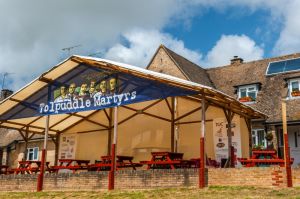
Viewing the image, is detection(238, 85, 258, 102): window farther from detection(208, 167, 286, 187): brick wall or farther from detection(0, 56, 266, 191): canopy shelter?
detection(208, 167, 286, 187): brick wall

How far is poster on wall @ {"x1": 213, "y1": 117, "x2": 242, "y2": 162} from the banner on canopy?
186 inches

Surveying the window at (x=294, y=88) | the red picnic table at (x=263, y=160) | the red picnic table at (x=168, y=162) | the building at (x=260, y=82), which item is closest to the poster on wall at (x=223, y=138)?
the red picnic table at (x=168, y=162)

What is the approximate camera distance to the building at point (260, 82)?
22875 millimetres

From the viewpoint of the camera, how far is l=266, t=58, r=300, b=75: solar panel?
86.0 ft

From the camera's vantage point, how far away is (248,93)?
2589 centimetres

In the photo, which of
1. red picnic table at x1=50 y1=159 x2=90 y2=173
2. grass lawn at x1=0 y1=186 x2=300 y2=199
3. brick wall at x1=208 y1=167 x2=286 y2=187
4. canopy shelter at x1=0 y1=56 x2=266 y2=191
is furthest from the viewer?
red picnic table at x1=50 y1=159 x2=90 y2=173

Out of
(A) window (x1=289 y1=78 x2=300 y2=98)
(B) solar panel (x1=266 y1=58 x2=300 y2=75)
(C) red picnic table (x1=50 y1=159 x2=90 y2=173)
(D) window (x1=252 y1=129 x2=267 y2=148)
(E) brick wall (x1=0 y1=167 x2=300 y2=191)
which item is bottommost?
(E) brick wall (x1=0 y1=167 x2=300 y2=191)

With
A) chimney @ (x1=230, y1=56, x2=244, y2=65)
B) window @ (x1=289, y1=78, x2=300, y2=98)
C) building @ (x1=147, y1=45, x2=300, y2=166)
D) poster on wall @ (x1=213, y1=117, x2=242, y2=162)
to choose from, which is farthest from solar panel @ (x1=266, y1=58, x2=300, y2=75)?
poster on wall @ (x1=213, y1=117, x2=242, y2=162)

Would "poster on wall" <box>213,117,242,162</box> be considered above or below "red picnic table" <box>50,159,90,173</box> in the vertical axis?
above

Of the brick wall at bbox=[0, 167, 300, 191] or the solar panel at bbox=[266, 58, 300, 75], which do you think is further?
the solar panel at bbox=[266, 58, 300, 75]

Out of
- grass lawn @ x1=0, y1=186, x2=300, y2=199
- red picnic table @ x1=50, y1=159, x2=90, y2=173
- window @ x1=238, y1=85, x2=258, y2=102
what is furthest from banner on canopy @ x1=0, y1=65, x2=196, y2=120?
window @ x1=238, y1=85, x2=258, y2=102

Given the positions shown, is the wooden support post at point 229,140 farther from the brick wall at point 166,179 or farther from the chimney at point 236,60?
the chimney at point 236,60

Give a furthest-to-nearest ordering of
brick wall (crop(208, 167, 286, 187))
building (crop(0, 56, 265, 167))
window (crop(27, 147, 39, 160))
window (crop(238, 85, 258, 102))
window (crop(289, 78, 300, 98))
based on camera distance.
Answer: window (crop(27, 147, 39, 160))
window (crop(238, 85, 258, 102))
window (crop(289, 78, 300, 98))
building (crop(0, 56, 265, 167))
brick wall (crop(208, 167, 286, 187))

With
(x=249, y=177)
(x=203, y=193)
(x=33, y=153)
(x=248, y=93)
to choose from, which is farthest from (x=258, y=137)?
(x=33, y=153)
